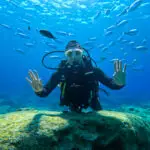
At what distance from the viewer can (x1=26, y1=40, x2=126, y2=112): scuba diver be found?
462 centimetres

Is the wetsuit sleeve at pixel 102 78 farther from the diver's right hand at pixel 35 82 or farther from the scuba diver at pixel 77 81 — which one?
the diver's right hand at pixel 35 82

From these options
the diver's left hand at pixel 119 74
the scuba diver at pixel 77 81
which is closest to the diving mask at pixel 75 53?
the scuba diver at pixel 77 81

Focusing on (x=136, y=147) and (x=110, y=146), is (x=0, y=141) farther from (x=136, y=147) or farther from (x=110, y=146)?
(x=136, y=147)

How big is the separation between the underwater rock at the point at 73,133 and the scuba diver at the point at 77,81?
1.96ft

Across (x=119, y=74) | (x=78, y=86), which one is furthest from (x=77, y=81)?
(x=119, y=74)

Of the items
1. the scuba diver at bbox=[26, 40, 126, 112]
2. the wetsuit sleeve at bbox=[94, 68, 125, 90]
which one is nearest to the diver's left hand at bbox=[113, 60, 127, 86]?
the scuba diver at bbox=[26, 40, 126, 112]

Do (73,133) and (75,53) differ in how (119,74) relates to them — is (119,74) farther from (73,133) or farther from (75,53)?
(73,133)

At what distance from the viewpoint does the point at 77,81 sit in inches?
185

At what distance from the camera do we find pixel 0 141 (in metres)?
3.04

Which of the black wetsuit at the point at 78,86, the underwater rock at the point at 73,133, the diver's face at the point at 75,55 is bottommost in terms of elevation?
the underwater rock at the point at 73,133

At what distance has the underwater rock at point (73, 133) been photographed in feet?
10.4

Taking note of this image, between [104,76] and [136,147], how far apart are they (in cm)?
183

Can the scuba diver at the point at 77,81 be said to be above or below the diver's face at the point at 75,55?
below

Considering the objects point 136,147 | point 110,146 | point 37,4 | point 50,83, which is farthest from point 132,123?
point 37,4
